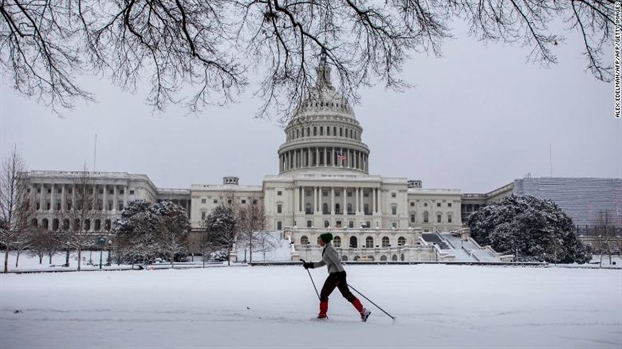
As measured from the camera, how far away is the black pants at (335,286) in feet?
33.7

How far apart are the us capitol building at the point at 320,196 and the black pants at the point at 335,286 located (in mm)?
77086

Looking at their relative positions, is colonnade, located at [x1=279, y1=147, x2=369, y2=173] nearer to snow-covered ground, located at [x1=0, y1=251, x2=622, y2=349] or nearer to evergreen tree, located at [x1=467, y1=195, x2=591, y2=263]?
evergreen tree, located at [x1=467, y1=195, x2=591, y2=263]

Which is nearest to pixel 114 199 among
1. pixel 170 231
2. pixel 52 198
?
pixel 52 198

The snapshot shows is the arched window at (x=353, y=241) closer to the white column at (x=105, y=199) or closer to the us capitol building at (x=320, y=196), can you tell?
the us capitol building at (x=320, y=196)

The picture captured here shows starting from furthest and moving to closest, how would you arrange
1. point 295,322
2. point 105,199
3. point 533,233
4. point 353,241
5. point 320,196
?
1. point 320,196
2. point 105,199
3. point 353,241
4. point 533,233
5. point 295,322

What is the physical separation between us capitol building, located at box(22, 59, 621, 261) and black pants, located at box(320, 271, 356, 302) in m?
77.1

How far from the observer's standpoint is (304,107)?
449 inches

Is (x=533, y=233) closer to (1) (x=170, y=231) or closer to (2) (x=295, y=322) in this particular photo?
(1) (x=170, y=231)

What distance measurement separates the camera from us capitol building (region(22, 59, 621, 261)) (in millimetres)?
99688

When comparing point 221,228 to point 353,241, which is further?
point 353,241

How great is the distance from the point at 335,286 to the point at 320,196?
102 metres

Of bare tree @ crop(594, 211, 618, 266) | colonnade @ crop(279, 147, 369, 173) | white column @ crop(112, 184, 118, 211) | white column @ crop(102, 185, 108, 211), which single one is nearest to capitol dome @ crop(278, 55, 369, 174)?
colonnade @ crop(279, 147, 369, 173)

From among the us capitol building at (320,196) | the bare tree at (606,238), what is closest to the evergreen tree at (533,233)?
the bare tree at (606,238)

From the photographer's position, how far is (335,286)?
10.3 metres
